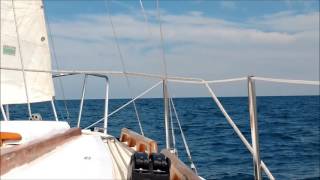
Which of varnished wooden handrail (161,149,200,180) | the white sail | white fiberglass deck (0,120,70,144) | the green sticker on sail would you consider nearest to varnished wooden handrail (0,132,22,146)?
white fiberglass deck (0,120,70,144)

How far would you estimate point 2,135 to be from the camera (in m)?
3.07

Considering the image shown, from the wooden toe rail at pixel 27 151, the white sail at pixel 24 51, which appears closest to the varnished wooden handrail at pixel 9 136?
the wooden toe rail at pixel 27 151

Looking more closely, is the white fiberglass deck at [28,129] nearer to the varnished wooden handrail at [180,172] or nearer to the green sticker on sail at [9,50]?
the varnished wooden handrail at [180,172]

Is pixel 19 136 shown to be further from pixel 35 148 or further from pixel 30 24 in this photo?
pixel 30 24

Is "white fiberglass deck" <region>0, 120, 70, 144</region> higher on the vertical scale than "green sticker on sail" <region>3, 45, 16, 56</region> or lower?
lower

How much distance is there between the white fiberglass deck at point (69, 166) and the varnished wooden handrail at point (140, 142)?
159cm

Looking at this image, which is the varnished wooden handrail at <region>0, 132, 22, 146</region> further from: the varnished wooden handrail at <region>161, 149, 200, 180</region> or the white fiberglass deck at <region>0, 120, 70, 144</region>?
the varnished wooden handrail at <region>161, 149, 200, 180</region>

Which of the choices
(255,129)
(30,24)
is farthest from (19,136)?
(30,24)

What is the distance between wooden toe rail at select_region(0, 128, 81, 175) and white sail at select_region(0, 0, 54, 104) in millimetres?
1657

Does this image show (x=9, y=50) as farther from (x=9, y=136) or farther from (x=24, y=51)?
(x=9, y=136)

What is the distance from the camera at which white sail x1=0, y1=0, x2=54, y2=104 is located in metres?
4.92

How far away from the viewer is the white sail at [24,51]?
4.92 metres

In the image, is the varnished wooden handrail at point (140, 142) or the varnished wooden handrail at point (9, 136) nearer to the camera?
the varnished wooden handrail at point (9, 136)

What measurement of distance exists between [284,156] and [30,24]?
426 inches
